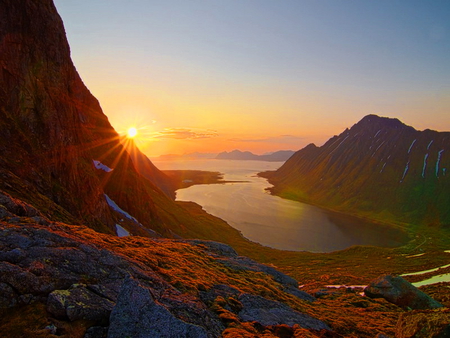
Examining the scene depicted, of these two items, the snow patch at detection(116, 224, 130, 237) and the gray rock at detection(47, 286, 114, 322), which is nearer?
the gray rock at detection(47, 286, 114, 322)

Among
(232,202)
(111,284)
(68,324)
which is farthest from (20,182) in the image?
(232,202)

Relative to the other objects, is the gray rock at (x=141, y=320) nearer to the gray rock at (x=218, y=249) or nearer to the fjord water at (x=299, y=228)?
the gray rock at (x=218, y=249)

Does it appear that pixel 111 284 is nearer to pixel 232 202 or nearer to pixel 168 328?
pixel 168 328

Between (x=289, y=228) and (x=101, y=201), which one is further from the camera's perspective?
(x=289, y=228)

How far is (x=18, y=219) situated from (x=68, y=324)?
7.81 metres

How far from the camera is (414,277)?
183 ft

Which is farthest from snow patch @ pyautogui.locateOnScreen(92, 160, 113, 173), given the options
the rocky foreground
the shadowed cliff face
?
the rocky foreground

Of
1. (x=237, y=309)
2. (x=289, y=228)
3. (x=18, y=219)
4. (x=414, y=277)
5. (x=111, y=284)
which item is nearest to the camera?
(x=111, y=284)

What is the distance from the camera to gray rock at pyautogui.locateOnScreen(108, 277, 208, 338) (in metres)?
9.00

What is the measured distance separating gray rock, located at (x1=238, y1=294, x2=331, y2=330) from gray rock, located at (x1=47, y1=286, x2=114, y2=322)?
28.6 feet

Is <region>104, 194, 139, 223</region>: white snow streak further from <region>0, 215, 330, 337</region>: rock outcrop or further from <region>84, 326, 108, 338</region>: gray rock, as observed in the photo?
<region>84, 326, 108, 338</region>: gray rock

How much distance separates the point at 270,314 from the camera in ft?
55.1

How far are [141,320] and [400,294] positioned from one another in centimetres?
3556

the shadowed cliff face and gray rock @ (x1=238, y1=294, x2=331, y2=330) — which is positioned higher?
the shadowed cliff face
